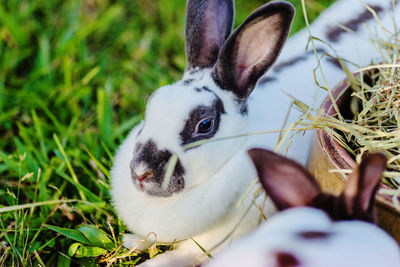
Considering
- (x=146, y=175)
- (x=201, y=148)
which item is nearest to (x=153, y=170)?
(x=146, y=175)

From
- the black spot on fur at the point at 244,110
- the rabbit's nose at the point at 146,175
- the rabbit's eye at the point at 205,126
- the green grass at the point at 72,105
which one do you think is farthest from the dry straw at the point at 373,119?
the green grass at the point at 72,105

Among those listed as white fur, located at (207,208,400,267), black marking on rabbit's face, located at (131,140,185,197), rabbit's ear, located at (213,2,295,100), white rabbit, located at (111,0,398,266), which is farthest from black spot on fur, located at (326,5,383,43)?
white fur, located at (207,208,400,267)

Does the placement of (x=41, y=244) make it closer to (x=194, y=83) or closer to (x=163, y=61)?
(x=194, y=83)

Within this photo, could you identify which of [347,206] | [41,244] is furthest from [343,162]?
[41,244]

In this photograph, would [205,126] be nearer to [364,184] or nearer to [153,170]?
[153,170]

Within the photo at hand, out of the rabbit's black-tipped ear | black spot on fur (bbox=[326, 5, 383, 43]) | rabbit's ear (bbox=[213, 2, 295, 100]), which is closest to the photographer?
rabbit's ear (bbox=[213, 2, 295, 100])

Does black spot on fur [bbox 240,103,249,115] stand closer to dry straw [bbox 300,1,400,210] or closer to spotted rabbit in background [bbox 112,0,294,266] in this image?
spotted rabbit in background [bbox 112,0,294,266]
